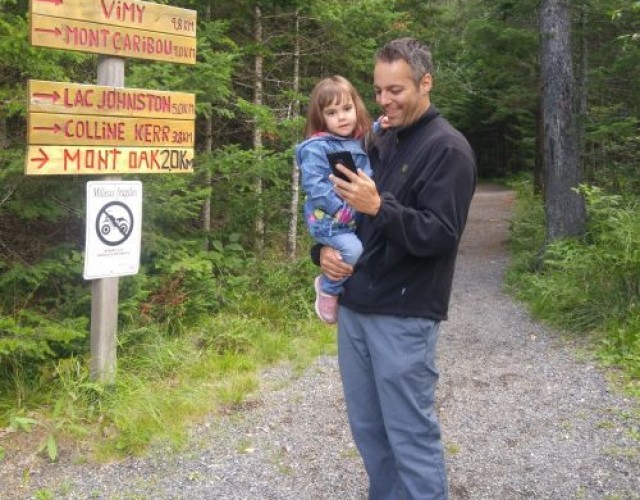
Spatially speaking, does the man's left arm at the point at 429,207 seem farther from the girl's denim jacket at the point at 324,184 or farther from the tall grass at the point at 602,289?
the tall grass at the point at 602,289

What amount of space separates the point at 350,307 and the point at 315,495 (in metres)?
1.46

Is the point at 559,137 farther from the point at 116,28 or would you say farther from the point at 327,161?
the point at 327,161

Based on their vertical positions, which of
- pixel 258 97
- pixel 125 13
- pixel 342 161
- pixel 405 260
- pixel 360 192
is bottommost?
pixel 405 260

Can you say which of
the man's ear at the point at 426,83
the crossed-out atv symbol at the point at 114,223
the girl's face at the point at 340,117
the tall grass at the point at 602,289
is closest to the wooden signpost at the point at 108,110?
the crossed-out atv symbol at the point at 114,223

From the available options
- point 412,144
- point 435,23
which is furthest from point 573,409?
point 435,23

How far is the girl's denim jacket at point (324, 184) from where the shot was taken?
2955mm

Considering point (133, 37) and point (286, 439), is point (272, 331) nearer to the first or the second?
point (286, 439)

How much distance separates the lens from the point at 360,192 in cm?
258

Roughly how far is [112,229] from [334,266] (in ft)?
7.49

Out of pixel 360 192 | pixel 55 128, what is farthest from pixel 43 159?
pixel 360 192

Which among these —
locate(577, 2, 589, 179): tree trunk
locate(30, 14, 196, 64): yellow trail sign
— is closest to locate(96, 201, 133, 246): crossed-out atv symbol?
locate(30, 14, 196, 64): yellow trail sign

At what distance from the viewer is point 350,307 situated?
2.99 m

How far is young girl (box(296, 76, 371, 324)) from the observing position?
2.95 m

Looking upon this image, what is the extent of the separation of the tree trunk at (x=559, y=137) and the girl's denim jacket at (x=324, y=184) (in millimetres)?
7452
